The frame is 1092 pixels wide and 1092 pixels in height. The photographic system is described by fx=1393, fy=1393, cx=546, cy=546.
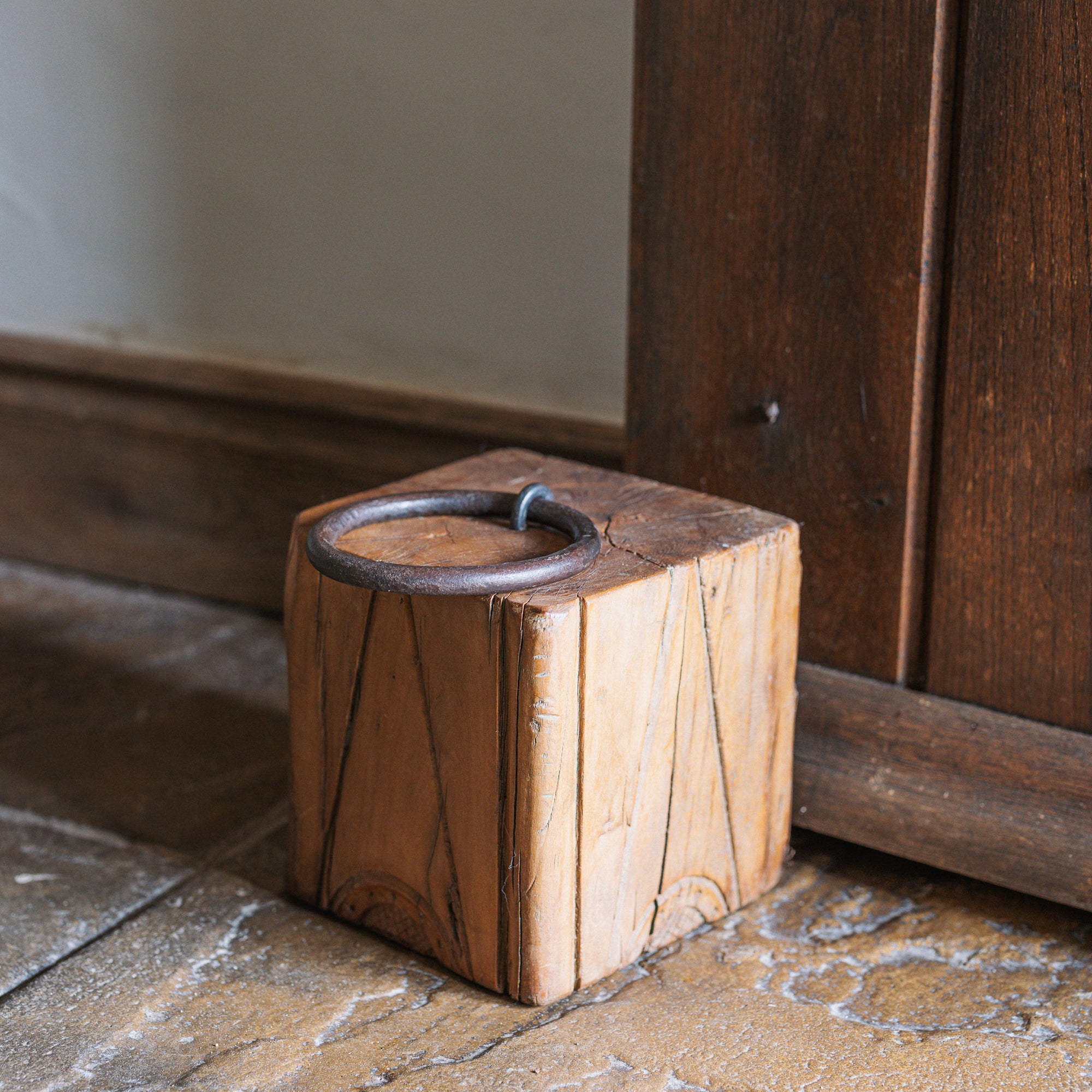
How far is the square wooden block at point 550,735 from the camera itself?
1.11 metres

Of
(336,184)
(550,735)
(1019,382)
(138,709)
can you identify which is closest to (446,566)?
(550,735)

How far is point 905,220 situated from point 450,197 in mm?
778

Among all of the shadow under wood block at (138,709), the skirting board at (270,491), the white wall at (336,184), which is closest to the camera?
the skirting board at (270,491)

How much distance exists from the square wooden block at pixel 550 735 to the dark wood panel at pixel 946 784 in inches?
3.0

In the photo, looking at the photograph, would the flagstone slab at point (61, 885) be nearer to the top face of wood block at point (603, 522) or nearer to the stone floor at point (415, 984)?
the stone floor at point (415, 984)

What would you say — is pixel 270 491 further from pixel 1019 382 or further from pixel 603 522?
pixel 1019 382

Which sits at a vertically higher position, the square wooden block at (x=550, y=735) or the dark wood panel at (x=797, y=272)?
Answer: the dark wood panel at (x=797, y=272)

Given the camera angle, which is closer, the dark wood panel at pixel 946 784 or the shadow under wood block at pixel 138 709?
the dark wood panel at pixel 946 784

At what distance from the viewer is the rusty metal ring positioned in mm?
1081

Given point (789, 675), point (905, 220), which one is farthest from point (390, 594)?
point (905, 220)

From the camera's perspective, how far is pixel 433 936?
1.23 metres

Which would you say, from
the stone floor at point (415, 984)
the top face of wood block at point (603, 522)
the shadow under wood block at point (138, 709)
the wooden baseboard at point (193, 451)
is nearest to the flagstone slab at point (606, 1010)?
the stone floor at point (415, 984)

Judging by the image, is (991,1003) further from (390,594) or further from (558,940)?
(390,594)

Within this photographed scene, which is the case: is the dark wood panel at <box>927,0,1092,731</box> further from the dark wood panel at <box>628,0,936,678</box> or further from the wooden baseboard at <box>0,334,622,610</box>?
the wooden baseboard at <box>0,334,622,610</box>
